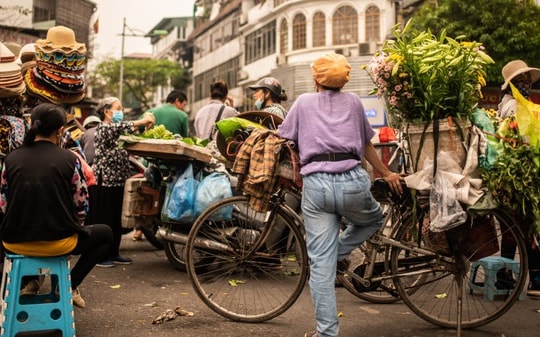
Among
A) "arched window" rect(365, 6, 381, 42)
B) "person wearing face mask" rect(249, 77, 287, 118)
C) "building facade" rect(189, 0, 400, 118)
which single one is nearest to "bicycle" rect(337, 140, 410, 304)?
"person wearing face mask" rect(249, 77, 287, 118)

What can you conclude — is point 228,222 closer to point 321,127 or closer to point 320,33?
point 321,127

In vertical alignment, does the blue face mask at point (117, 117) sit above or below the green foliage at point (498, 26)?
below

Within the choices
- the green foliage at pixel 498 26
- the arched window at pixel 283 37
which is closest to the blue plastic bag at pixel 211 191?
the green foliage at pixel 498 26

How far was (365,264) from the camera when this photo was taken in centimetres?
478

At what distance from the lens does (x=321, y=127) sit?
4203 mm

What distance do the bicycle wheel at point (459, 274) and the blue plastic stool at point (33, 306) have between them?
225cm

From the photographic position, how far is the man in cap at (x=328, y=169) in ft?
13.7

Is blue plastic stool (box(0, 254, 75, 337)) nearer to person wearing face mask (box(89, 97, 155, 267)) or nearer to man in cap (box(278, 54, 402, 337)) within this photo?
man in cap (box(278, 54, 402, 337))

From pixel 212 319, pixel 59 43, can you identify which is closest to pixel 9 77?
pixel 59 43

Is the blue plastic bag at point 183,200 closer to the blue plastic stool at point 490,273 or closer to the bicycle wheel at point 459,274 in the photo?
the bicycle wheel at point 459,274

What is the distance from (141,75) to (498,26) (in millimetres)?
52002

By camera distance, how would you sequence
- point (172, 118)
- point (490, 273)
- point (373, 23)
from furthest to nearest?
1. point (373, 23)
2. point (172, 118)
3. point (490, 273)

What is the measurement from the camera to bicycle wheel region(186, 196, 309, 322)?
4840 millimetres

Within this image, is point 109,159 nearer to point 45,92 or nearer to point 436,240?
point 45,92
